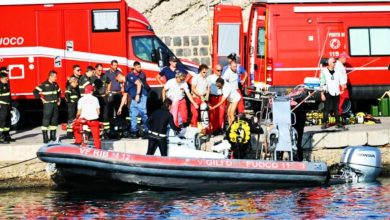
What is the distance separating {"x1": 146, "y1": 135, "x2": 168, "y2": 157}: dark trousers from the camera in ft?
88.9

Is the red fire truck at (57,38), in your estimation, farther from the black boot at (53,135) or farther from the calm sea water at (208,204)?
the calm sea water at (208,204)

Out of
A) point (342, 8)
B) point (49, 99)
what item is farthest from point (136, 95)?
point (342, 8)

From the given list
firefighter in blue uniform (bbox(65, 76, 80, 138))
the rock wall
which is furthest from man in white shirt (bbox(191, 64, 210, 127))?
the rock wall

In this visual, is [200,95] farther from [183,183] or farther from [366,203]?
[366,203]

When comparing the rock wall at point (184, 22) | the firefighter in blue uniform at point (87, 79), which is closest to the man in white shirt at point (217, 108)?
the firefighter in blue uniform at point (87, 79)

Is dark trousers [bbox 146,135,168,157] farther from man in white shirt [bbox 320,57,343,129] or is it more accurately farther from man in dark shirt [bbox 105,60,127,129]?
man in white shirt [bbox 320,57,343,129]

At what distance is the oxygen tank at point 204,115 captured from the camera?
29391 mm

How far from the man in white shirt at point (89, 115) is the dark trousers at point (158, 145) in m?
1.11

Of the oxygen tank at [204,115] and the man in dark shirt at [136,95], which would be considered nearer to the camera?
the oxygen tank at [204,115]

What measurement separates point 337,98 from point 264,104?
2224 millimetres

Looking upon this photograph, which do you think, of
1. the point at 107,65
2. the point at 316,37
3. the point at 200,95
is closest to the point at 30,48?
the point at 107,65

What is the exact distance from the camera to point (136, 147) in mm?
28469

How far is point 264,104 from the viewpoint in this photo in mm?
28750

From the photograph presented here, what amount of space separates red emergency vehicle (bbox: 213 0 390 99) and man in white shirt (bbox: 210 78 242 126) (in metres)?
3.49
